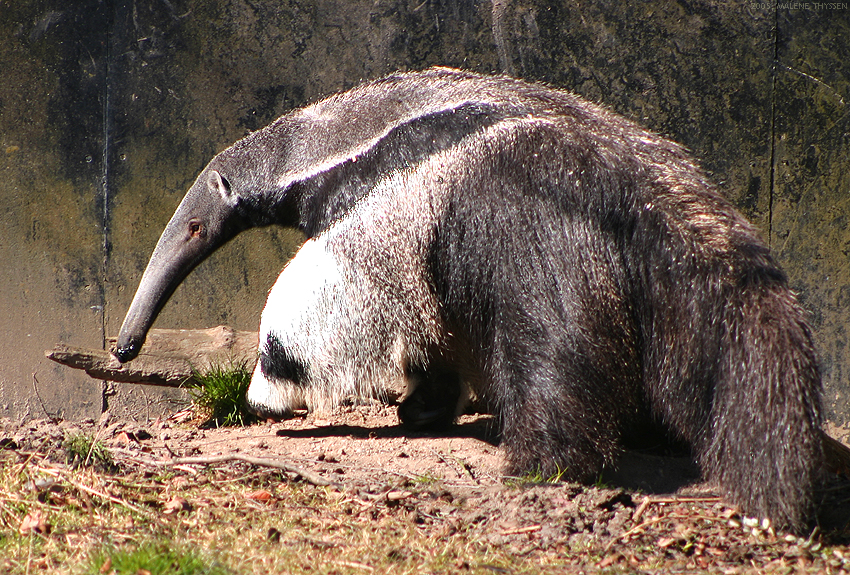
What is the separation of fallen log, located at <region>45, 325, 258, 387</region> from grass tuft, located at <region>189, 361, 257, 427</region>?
0.05m

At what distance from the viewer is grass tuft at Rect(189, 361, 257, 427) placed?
5.29 meters

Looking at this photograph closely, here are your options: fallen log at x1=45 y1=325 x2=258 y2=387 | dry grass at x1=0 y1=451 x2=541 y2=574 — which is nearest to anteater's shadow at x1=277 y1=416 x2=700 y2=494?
fallen log at x1=45 y1=325 x2=258 y2=387

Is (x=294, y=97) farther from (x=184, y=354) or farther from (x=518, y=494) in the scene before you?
(x=518, y=494)

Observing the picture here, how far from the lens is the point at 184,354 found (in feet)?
17.5

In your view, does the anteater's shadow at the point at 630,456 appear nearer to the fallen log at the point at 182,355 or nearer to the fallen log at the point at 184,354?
the fallen log at the point at 182,355

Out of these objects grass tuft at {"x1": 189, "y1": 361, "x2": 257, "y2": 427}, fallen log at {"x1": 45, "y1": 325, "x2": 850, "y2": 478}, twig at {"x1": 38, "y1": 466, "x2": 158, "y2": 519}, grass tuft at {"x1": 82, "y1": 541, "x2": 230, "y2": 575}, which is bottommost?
grass tuft at {"x1": 82, "y1": 541, "x2": 230, "y2": 575}

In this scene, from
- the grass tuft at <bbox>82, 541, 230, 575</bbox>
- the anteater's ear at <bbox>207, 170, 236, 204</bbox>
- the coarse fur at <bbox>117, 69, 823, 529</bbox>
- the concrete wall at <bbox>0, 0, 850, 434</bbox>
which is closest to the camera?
the grass tuft at <bbox>82, 541, 230, 575</bbox>

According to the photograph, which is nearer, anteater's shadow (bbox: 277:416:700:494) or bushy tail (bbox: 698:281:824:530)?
bushy tail (bbox: 698:281:824:530)

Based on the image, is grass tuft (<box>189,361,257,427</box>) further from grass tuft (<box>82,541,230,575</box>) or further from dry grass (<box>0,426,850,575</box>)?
grass tuft (<box>82,541,230,575</box>)

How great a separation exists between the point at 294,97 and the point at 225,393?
6.99 feet

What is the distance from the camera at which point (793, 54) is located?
17.5 ft

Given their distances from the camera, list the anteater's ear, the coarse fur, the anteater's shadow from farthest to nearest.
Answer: the anteater's ear → the anteater's shadow → the coarse fur

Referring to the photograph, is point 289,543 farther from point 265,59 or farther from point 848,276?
point 848,276

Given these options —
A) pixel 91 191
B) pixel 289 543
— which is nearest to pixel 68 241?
pixel 91 191
